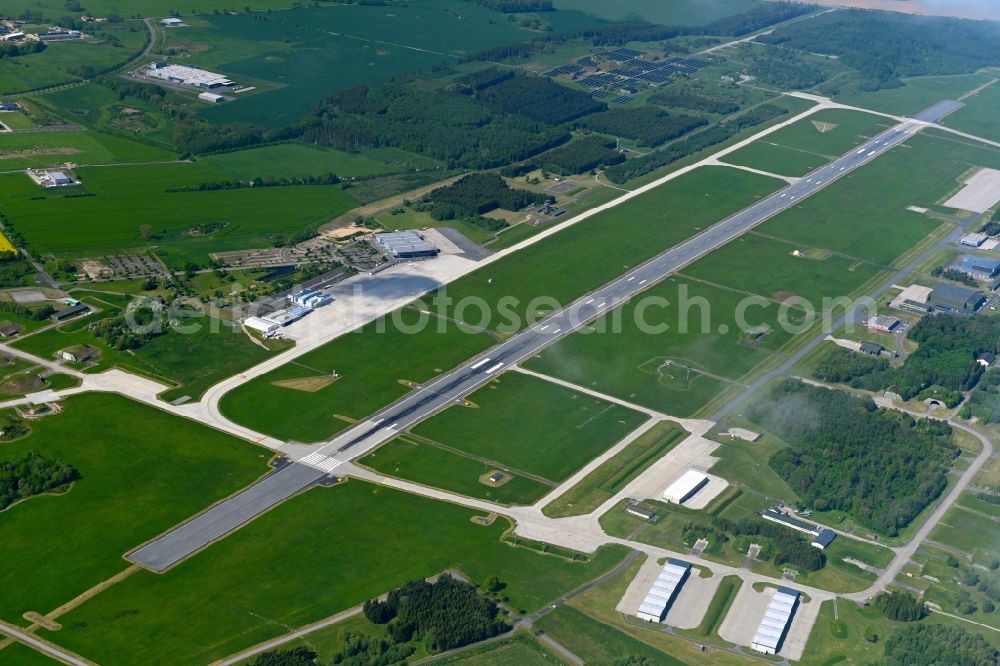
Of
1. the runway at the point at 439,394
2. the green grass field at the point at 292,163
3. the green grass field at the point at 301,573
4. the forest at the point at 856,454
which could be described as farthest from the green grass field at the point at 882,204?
the green grass field at the point at 301,573

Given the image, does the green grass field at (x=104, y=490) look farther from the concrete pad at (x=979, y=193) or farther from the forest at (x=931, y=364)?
the concrete pad at (x=979, y=193)

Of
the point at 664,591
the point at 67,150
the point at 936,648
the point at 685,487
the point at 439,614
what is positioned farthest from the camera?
the point at 67,150

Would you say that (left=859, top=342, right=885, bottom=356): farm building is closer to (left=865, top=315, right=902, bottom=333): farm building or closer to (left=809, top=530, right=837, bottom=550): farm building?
(left=865, top=315, right=902, bottom=333): farm building

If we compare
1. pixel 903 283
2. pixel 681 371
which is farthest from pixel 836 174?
pixel 681 371

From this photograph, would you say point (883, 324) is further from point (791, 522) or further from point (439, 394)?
point (439, 394)

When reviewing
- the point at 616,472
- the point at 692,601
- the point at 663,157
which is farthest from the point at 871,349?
the point at 663,157
